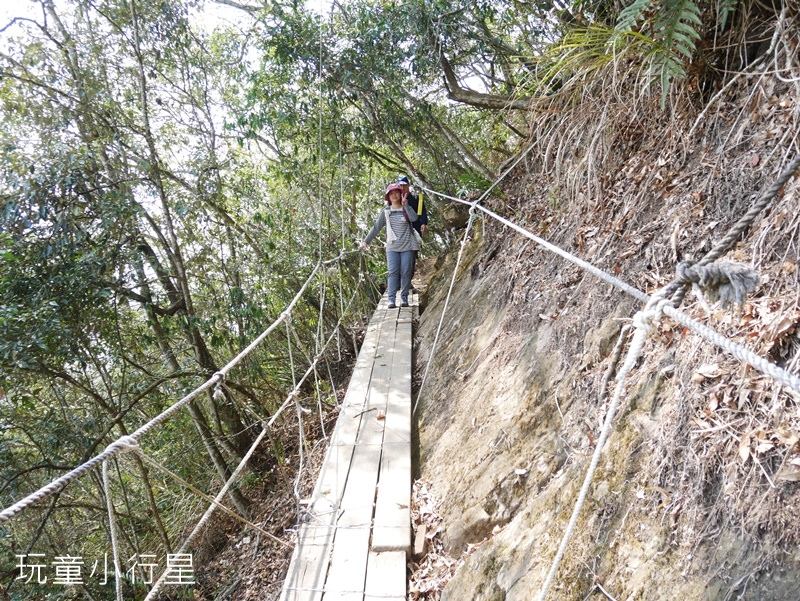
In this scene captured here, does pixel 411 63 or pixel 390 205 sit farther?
pixel 390 205

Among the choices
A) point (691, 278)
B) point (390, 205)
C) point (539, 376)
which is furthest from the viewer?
point (390, 205)

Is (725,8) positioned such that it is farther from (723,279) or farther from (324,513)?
(324,513)

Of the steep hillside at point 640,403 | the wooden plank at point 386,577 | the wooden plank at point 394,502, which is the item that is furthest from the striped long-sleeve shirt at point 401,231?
the wooden plank at point 386,577

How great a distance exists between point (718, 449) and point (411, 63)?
4.40 metres

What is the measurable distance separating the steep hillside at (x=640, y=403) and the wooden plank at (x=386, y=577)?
0.14 meters

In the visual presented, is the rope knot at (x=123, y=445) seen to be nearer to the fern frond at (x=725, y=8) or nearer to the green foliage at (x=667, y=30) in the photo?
the green foliage at (x=667, y=30)

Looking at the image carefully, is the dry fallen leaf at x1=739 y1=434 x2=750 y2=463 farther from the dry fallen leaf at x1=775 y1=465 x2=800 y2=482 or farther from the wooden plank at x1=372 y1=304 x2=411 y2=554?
the wooden plank at x1=372 y1=304 x2=411 y2=554

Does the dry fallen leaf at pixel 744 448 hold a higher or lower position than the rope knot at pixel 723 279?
lower

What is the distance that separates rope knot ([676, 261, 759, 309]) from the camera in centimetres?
84

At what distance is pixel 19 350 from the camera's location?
302cm

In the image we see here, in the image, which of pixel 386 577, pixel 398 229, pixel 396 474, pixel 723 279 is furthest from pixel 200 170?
pixel 723 279

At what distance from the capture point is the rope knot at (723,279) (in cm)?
84

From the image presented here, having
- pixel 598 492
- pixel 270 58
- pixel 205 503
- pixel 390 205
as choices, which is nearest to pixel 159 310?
pixel 205 503

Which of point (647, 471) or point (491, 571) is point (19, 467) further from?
point (647, 471)
